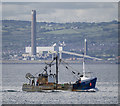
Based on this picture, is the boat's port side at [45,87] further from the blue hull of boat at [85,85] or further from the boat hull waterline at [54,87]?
the blue hull of boat at [85,85]

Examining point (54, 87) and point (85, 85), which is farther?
point (85, 85)

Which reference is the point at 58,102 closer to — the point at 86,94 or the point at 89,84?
the point at 86,94

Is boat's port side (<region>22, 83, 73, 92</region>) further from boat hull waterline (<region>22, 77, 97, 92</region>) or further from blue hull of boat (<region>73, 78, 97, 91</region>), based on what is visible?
blue hull of boat (<region>73, 78, 97, 91</region>)

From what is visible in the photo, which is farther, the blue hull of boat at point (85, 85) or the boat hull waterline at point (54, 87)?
the blue hull of boat at point (85, 85)

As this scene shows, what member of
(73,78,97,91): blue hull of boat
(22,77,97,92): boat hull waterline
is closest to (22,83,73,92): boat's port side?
(22,77,97,92): boat hull waterline

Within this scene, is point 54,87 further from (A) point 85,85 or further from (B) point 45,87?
(A) point 85,85

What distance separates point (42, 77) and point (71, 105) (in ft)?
78.2

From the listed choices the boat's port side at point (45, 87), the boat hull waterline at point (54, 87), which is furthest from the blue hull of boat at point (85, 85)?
the boat's port side at point (45, 87)

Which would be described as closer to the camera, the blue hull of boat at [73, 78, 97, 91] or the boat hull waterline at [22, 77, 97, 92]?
the boat hull waterline at [22, 77, 97, 92]

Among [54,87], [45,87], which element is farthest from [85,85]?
[45,87]

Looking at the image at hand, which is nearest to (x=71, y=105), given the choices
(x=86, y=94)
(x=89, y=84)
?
(x=86, y=94)

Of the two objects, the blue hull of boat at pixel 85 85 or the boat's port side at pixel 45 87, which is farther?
the blue hull of boat at pixel 85 85

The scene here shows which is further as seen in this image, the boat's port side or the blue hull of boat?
the blue hull of boat

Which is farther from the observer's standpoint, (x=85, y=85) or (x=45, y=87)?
(x=85, y=85)
